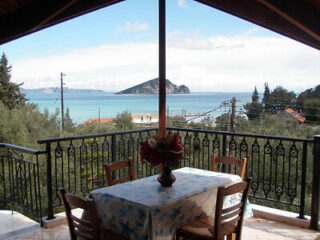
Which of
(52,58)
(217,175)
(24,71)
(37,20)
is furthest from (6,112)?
(52,58)

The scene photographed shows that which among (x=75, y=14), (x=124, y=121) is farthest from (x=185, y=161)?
(x=124, y=121)

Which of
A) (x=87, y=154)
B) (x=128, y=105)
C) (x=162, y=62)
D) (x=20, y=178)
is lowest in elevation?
(x=20, y=178)

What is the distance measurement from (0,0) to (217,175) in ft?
9.93

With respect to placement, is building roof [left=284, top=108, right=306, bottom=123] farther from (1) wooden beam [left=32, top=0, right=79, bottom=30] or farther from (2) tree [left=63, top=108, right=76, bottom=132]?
(2) tree [left=63, top=108, right=76, bottom=132]

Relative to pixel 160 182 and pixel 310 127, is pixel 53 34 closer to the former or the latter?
pixel 310 127

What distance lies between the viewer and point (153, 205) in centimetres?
194

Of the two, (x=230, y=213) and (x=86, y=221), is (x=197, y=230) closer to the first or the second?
(x=230, y=213)

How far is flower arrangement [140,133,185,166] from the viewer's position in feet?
7.19

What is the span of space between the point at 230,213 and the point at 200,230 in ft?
0.91

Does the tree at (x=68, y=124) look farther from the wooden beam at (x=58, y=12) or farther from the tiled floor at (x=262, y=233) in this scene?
the tiled floor at (x=262, y=233)

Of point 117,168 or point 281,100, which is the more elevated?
point 281,100

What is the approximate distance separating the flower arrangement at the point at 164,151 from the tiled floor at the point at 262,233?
1.58 metres

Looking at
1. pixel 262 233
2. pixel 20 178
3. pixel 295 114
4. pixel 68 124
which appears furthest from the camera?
pixel 68 124

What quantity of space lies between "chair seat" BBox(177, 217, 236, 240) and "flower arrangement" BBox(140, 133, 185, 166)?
56cm
